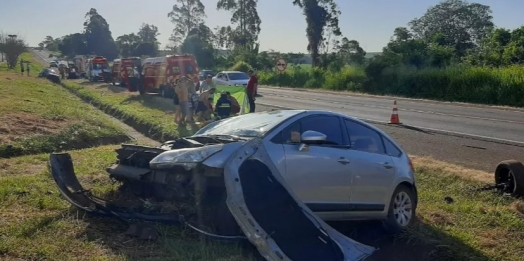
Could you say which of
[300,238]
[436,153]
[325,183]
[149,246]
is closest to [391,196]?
[325,183]

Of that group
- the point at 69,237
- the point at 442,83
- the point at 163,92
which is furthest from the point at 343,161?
the point at 442,83

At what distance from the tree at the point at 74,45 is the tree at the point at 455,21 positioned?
64.9 meters

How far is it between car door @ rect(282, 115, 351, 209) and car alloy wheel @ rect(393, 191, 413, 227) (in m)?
1.02

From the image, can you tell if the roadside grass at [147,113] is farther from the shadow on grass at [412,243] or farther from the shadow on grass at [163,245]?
the shadow on grass at [163,245]

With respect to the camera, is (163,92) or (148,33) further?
(148,33)

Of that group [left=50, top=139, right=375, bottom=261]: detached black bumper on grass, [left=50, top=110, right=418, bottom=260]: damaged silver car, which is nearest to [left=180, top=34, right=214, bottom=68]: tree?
[left=50, top=110, right=418, bottom=260]: damaged silver car

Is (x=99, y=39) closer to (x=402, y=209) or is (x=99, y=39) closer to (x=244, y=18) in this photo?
(x=244, y=18)

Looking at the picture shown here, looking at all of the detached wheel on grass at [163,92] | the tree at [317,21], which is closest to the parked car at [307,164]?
the detached wheel on grass at [163,92]

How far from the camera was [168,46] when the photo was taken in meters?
88.9

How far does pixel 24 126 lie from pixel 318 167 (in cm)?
1075

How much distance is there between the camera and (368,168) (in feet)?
23.4

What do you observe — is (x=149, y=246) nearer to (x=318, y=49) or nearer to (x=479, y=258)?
(x=479, y=258)

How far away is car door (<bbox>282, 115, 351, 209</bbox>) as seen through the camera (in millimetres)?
6316

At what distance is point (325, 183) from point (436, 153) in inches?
287
